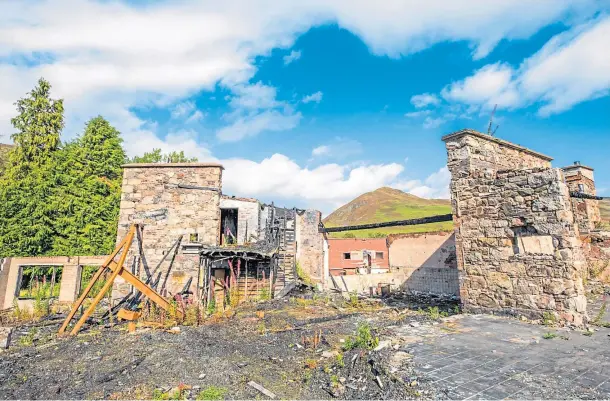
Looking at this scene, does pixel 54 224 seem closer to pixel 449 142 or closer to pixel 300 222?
pixel 300 222

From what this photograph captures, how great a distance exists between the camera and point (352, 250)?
1113 inches

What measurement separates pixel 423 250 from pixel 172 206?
13.3m

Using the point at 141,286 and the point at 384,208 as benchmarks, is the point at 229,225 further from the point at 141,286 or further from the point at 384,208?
the point at 384,208

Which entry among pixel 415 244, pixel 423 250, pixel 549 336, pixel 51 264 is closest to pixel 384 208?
pixel 415 244

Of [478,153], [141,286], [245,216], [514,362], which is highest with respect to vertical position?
[245,216]

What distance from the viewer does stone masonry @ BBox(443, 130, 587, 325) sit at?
5449 mm

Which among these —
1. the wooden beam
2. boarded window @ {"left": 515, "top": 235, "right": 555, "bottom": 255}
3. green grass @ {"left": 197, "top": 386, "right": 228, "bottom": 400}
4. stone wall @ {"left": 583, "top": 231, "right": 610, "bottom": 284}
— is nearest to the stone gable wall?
boarded window @ {"left": 515, "top": 235, "right": 555, "bottom": 255}

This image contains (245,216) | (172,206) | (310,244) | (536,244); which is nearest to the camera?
(536,244)

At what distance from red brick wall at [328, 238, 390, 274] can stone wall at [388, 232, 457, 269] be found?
9517mm

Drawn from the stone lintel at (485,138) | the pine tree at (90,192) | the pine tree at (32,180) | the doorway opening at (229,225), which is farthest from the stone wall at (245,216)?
the stone lintel at (485,138)

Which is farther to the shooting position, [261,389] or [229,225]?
[229,225]

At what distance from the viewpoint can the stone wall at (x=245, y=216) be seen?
59.3 ft

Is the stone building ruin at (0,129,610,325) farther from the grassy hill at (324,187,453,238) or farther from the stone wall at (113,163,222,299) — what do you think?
the grassy hill at (324,187,453,238)

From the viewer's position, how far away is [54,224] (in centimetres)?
1806
